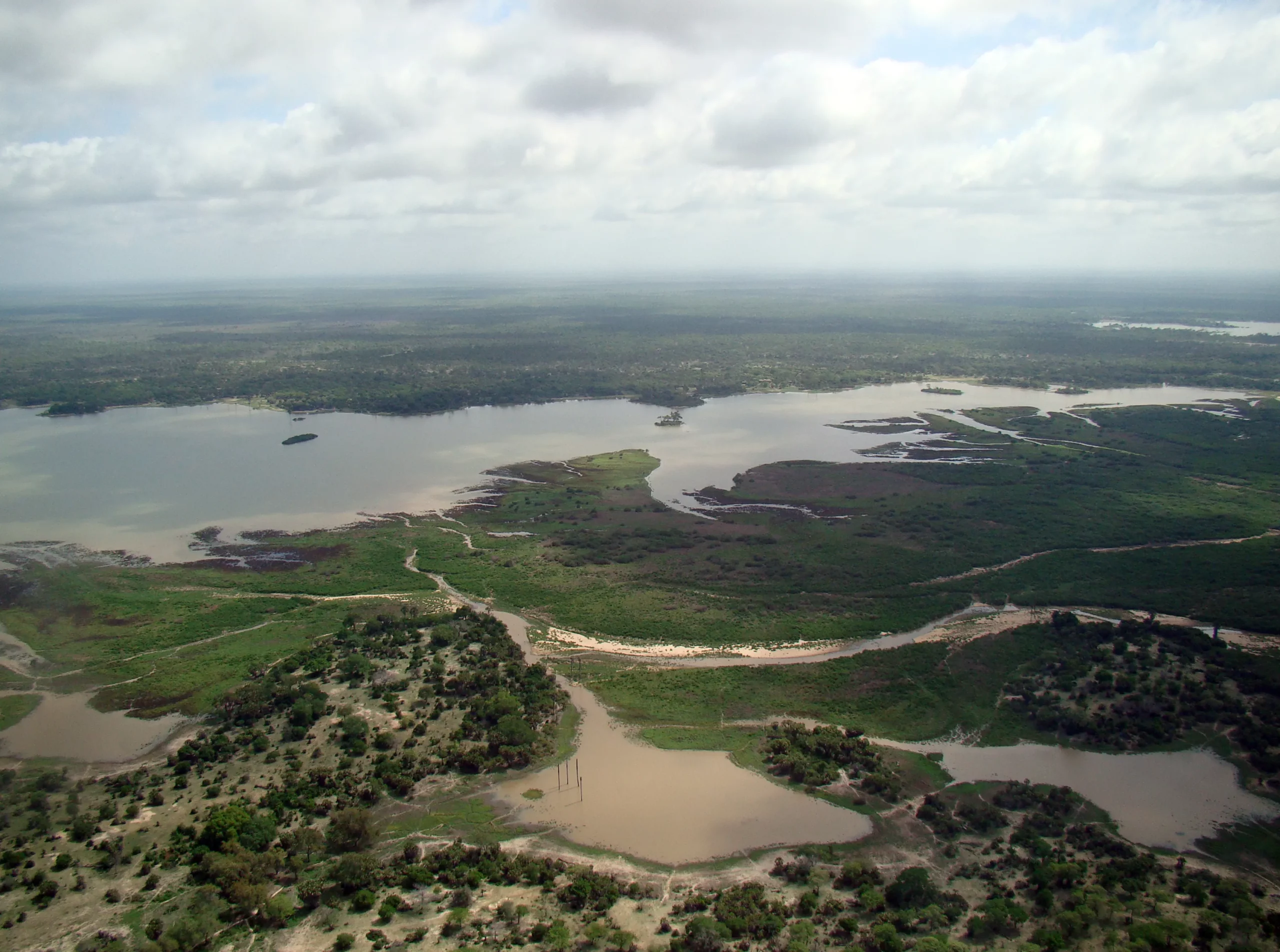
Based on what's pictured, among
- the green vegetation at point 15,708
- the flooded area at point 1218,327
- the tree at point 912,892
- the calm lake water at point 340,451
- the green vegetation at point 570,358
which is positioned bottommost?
the tree at point 912,892

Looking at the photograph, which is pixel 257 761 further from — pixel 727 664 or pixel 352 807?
pixel 727 664

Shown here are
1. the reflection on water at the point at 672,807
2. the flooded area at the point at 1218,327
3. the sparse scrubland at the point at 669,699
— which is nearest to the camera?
the sparse scrubland at the point at 669,699

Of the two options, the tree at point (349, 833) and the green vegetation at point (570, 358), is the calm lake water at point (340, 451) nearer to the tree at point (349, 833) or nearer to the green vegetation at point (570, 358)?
the green vegetation at point (570, 358)

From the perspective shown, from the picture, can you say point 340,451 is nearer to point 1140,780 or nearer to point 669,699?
point 669,699

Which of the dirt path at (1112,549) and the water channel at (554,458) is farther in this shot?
the dirt path at (1112,549)

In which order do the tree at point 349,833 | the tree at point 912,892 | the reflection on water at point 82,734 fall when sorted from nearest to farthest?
1. the tree at point 912,892
2. the tree at point 349,833
3. the reflection on water at point 82,734

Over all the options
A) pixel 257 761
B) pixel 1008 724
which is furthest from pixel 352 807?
pixel 1008 724

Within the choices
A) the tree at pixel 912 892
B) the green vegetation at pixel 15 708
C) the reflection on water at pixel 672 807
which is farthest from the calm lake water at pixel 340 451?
the tree at pixel 912 892
